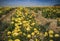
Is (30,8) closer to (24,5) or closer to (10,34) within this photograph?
(24,5)

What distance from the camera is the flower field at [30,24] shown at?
133 centimetres

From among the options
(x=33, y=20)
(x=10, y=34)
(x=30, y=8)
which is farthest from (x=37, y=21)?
(x=10, y=34)

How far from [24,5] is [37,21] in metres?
0.19

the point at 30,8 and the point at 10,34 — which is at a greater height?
the point at 30,8

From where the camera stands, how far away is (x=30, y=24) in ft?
4.76

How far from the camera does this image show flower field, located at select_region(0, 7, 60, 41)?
1335 millimetres

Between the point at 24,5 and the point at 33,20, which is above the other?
the point at 24,5

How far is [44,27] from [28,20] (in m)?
0.15

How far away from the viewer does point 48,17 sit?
5.18ft

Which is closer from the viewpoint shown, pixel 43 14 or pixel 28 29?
pixel 28 29

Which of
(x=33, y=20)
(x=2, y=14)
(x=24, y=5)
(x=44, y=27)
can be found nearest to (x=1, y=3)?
(x=2, y=14)

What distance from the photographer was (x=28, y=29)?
4.55ft

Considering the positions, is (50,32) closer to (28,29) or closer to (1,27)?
(28,29)

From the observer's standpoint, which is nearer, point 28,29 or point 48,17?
point 28,29
